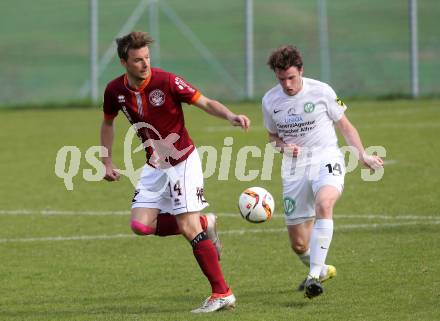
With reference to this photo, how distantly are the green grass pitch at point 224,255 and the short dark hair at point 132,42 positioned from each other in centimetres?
214

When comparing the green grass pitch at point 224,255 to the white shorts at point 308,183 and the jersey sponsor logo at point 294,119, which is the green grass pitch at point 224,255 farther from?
the jersey sponsor logo at point 294,119

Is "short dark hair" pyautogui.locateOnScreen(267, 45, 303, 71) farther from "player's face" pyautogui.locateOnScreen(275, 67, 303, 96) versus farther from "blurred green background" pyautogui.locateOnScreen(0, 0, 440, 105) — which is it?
"blurred green background" pyautogui.locateOnScreen(0, 0, 440, 105)

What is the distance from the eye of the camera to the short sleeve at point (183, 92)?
9.59 m

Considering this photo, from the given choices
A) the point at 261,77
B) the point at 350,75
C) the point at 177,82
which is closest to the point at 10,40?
the point at 261,77

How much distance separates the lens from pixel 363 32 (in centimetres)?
4478

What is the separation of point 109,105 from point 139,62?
0.64m

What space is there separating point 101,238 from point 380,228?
3266mm

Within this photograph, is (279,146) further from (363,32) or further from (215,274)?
(363,32)

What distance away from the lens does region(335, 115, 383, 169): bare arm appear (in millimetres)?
9812

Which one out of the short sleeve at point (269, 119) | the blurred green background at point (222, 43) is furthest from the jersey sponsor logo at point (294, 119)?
the blurred green background at point (222, 43)

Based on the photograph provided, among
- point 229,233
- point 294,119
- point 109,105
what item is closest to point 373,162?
point 294,119

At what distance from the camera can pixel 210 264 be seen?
9555 mm

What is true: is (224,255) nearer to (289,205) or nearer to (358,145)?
(289,205)

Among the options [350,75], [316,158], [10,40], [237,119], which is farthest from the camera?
[10,40]
